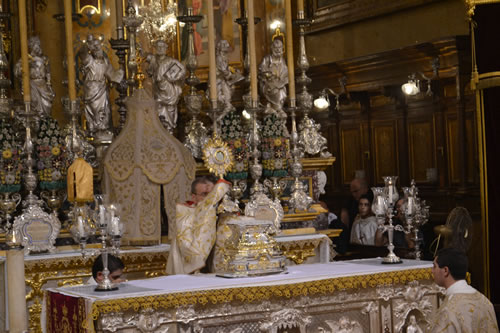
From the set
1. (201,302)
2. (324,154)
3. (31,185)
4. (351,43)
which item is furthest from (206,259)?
(351,43)

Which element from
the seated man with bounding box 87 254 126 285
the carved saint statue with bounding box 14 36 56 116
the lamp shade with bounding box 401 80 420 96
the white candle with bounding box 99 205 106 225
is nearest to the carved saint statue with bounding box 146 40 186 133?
the carved saint statue with bounding box 14 36 56 116

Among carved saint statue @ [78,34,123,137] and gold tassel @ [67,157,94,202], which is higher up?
carved saint statue @ [78,34,123,137]

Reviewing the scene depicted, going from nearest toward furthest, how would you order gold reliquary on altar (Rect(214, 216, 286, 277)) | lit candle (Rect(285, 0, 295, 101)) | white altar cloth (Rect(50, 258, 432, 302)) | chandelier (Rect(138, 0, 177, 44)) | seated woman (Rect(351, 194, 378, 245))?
white altar cloth (Rect(50, 258, 432, 302)) → gold reliquary on altar (Rect(214, 216, 286, 277)) → lit candle (Rect(285, 0, 295, 101)) → seated woman (Rect(351, 194, 378, 245)) → chandelier (Rect(138, 0, 177, 44))

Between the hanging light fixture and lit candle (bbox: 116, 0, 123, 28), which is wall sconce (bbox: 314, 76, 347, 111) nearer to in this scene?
the hanging light fixture

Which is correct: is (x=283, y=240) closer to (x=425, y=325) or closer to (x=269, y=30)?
(x=425, y=325)

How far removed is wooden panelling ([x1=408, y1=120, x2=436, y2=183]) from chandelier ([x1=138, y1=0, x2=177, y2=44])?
161 inches

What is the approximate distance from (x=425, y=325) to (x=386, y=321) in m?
0.33

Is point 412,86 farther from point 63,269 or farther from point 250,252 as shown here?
Result: point 250,252

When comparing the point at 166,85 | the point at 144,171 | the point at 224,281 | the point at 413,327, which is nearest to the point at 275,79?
the point at 166,85

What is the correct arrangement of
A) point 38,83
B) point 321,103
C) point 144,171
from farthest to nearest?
point 321,103
point 38,83
point 144,171

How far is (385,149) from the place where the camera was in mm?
14273

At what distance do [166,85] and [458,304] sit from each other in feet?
17.2

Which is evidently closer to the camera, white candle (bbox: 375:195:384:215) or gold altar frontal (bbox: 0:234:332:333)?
white candle (bbox: 375:195:384:215)

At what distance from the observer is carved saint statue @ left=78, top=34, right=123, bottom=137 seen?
9836mm
